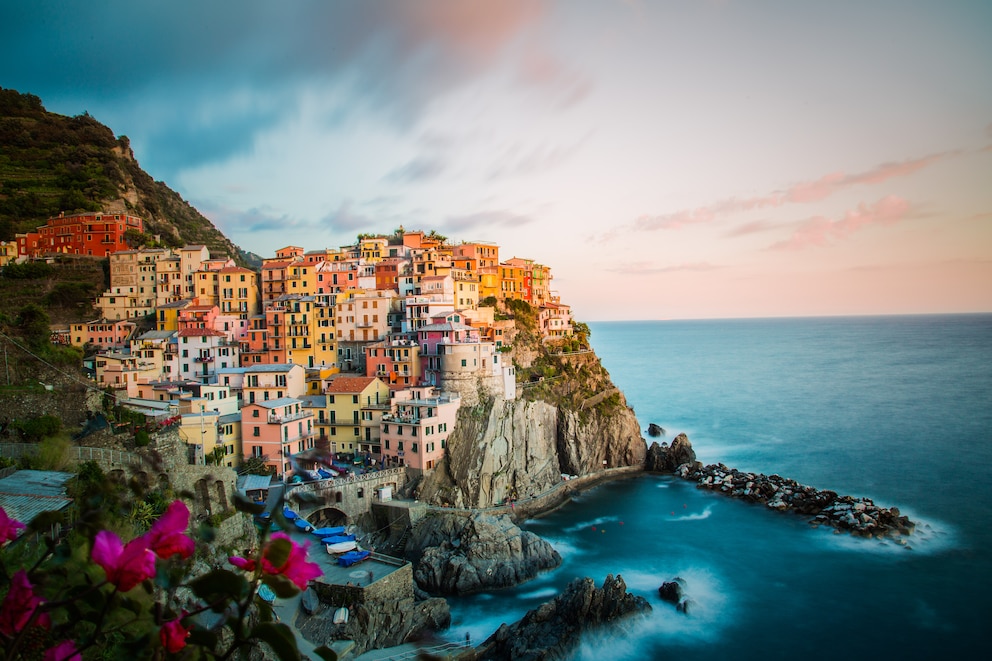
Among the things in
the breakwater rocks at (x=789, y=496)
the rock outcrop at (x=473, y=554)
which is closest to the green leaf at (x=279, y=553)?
the rock outcrop at (x=473, y=554)

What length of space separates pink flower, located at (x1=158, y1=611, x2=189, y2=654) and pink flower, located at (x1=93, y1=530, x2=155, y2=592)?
33cm

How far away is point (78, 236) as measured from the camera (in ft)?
156

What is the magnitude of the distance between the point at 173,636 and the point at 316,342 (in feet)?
137

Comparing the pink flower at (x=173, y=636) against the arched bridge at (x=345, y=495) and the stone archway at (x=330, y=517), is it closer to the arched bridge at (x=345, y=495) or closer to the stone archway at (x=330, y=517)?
the arched bridge at (x=345, y=495)

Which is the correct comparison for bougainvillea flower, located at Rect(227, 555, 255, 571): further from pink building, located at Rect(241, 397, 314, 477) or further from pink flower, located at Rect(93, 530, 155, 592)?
pink building, located at Rect(241, 397, 314, 477)

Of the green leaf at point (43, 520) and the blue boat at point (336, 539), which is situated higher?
the green leaf at point (43, 520)

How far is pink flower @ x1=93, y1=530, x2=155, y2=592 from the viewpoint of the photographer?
83.7 inches

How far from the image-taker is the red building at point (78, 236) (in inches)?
1801

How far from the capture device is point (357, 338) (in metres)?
44.0

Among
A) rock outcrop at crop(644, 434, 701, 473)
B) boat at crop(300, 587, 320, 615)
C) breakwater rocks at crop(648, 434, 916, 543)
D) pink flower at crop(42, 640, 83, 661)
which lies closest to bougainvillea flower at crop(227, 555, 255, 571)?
pink flower at crop(42, 640, 83, 661)

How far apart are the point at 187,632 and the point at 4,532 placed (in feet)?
2.98

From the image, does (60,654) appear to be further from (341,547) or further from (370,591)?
(341,547)

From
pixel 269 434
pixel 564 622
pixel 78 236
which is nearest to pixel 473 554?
pixel 564 622

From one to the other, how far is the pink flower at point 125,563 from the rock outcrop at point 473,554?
25815 millimetres
